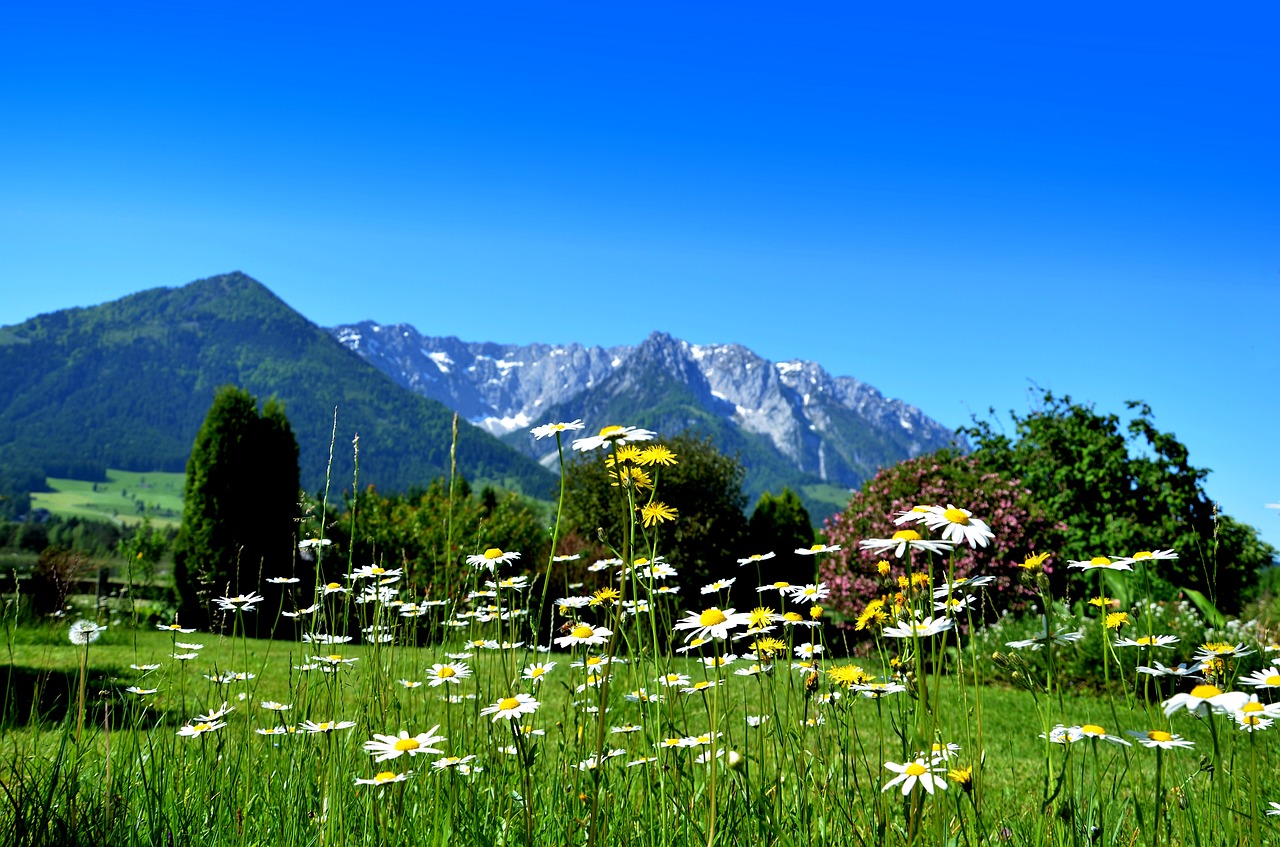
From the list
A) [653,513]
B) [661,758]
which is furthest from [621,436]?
[661,758]

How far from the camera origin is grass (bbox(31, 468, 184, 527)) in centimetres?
14825

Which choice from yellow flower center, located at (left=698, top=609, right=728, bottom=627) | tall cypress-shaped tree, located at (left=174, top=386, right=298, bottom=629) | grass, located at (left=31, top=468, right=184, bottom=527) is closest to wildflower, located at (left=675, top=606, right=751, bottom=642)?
yellow flower center, located at (left=698, top=609, right=728, bottom=627)

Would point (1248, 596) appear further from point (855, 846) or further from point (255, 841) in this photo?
point (255, 841)

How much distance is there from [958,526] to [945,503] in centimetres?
887

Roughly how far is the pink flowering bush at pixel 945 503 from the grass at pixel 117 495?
506 feet

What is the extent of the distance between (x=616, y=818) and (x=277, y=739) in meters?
1.27

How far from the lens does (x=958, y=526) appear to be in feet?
4.88

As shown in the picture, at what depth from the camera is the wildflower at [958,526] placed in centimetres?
144

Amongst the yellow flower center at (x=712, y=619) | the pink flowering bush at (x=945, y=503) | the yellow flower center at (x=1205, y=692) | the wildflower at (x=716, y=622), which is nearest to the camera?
the yellow flower center at (x=1205, y=692)

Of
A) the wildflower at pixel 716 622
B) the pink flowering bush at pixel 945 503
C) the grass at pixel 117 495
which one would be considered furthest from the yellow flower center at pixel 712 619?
the grass at pixel 117 495

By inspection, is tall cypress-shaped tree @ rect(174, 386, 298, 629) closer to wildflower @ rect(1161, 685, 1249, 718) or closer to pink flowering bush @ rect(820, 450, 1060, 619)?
pink flowering bush @ rect(820, 450, 1060, 619)

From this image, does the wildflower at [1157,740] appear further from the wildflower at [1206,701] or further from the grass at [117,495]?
the grass at [117,495]

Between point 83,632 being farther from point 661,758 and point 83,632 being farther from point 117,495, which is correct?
point 117,495

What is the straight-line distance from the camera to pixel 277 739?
288cm
